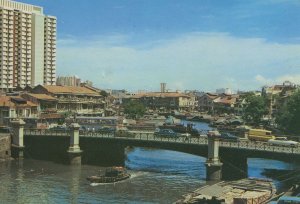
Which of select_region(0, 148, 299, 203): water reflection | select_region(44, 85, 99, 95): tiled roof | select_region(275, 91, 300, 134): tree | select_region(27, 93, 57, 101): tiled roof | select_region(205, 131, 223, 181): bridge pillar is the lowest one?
select_region(0, 148, 299, 203): water reflection


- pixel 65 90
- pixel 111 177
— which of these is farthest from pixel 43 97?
pixel 111 177

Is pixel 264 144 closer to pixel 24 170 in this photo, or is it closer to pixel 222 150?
pixel 222 150

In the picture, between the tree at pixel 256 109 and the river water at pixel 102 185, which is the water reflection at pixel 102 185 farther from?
the tree at pixel 256 109

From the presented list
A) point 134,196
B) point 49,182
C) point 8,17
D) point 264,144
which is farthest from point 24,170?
point 8,17

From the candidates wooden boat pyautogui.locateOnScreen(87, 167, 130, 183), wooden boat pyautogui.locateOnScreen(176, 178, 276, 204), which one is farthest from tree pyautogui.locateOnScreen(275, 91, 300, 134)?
wooden boat pyautogui.locateOnScreen(176, 178, 276, 204)

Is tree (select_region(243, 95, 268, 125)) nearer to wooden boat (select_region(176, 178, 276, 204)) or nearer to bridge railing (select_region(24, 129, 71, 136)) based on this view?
bridge railing (select_region(24, 129, 71, 136))

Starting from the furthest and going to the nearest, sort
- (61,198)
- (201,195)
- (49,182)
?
(49,182)
(61,198)
(201,195)
